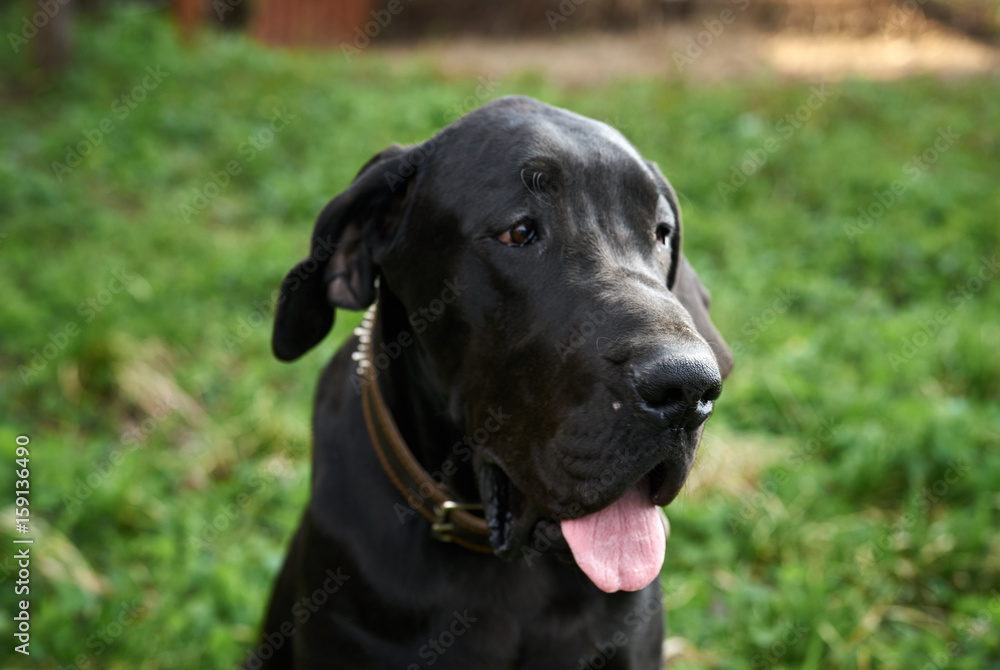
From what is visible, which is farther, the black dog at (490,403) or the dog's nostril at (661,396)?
the black dog at (490,403)

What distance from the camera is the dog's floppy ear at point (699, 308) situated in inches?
91.6

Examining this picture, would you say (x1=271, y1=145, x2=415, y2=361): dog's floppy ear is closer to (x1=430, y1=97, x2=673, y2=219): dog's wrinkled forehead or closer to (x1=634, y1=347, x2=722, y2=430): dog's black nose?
(x1=430, y1=97, x2=673, y2=219): dog's wrinkled forehead

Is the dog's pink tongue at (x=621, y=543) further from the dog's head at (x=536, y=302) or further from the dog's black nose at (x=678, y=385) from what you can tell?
the dog's black nose at (x=678, y=385)

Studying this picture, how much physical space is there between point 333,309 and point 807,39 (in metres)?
9.49

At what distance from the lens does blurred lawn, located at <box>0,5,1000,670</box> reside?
3.35m

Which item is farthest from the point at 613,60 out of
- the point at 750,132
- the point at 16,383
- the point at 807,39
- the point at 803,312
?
the point at 16,383

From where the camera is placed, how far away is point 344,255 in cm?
242

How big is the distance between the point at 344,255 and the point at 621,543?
1.05 m

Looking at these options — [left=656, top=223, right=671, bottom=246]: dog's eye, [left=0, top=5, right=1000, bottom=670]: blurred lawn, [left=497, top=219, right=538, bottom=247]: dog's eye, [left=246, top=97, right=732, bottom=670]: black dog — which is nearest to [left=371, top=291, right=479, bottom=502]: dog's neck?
[left=246, top=97, right=732, bottom=670]: black dog

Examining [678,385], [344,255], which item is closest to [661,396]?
[678,385]

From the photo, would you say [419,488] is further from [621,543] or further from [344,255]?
[344,255]

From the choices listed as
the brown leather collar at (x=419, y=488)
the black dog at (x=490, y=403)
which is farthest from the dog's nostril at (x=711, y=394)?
the brown leather collar at (x=419, y=488)

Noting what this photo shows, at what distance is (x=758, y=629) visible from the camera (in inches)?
127

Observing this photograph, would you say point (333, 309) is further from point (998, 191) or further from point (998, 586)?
point (998, 191)
